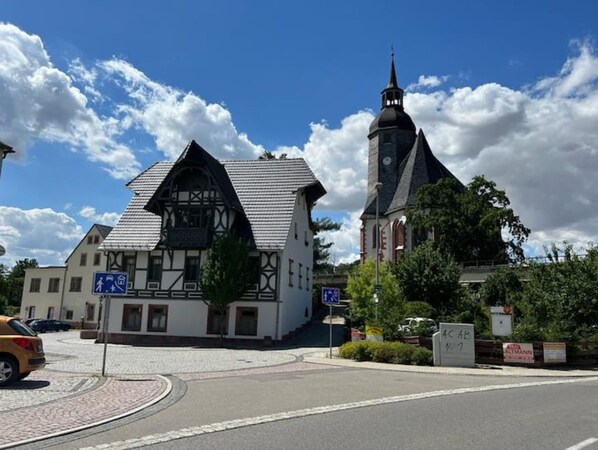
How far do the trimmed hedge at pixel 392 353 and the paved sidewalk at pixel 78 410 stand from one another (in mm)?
9892

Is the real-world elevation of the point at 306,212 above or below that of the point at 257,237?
above

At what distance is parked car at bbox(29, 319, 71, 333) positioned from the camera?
159ft

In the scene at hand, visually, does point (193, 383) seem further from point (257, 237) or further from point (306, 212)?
point (306, 212)

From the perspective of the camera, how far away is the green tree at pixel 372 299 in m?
23.3

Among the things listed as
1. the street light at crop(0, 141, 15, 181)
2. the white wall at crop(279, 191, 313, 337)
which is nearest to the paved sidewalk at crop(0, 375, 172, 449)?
the street light at crop(0, 141, 15, 181)

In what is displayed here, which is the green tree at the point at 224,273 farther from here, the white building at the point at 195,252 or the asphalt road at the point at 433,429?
the asphalt road at the point at 433,429

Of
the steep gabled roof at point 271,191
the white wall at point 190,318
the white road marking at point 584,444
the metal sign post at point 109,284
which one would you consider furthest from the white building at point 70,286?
the white road marking at point 584,444

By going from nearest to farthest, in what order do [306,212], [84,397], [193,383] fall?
[84,397], [193,383], [306,212]

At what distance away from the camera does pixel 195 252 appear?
3350 cm

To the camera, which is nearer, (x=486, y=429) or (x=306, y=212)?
(x=486, y=429)

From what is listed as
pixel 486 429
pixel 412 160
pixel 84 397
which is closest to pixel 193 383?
pixel 84 397

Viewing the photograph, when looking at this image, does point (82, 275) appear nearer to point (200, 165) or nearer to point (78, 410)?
point (200, 165)

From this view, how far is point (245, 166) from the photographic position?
3847cm

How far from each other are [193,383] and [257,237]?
19362 mm
